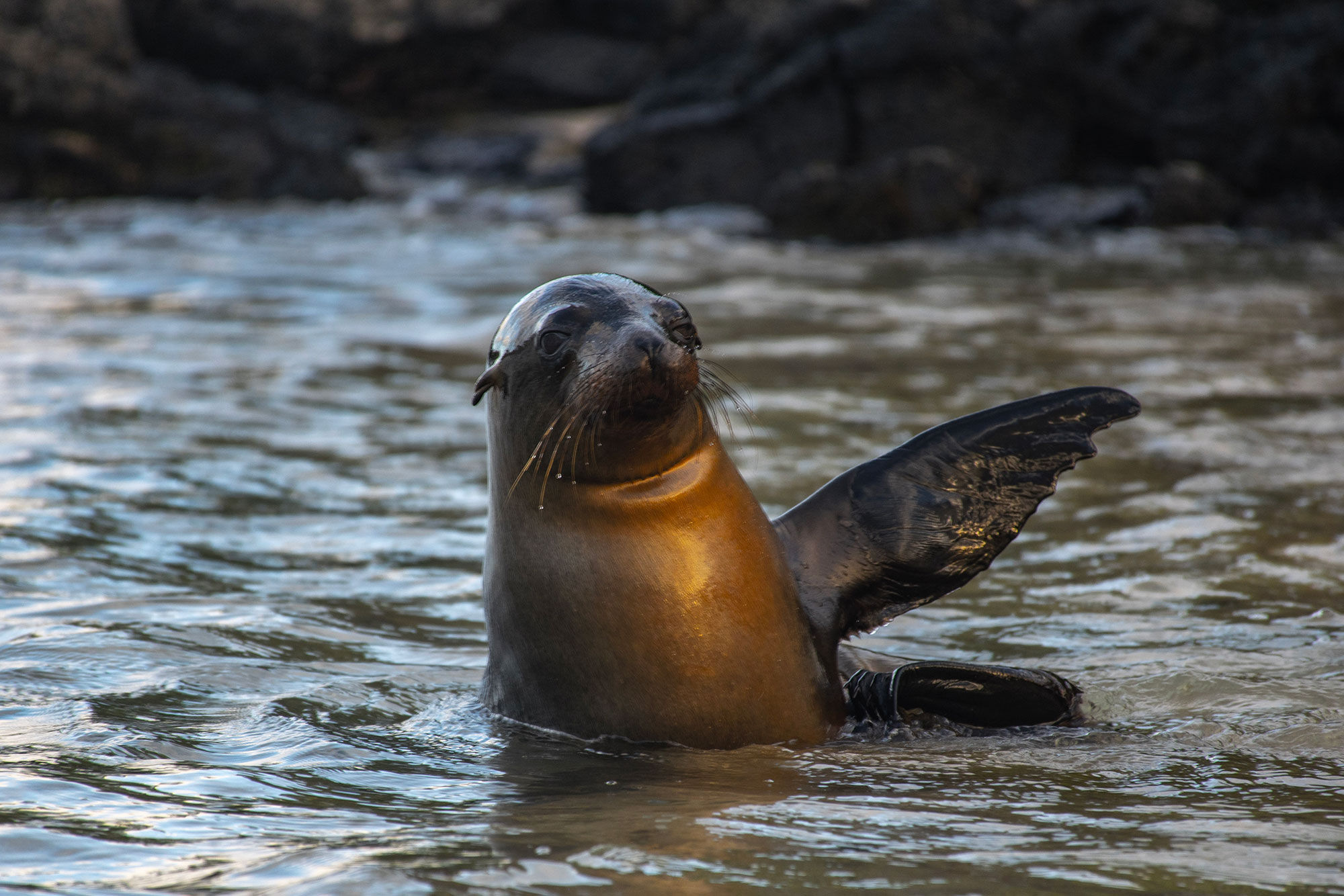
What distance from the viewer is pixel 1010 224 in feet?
59.7

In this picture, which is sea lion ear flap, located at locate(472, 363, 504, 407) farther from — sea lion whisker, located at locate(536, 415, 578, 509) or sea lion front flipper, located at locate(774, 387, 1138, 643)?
sea lion front flipper, located at locate(774, 387, 1138, 643)

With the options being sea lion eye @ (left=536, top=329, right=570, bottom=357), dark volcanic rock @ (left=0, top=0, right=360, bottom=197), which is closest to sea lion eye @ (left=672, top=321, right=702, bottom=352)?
sea lion eye @ (left=536, top=329, right=570, bottom=357)

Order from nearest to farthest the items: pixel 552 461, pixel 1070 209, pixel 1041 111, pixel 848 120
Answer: pixel 552 461, pixel 1070 209, pixel 848 120, pixel 1041 111

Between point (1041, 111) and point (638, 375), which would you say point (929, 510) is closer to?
point (638, 375)

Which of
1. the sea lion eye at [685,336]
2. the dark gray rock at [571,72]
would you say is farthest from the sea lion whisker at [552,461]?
the dark gray rock at [571,72]

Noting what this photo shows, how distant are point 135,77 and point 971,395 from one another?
20254 millimetres

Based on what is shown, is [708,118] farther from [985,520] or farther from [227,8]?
[985,520]

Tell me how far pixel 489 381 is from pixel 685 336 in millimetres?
498

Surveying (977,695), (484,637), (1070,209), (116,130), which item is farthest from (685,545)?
(116,130)

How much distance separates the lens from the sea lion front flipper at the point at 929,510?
383cm

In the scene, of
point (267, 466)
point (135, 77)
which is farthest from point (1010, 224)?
point (135, 77)

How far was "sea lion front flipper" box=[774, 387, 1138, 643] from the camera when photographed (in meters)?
3.83

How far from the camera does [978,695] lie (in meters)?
3.66

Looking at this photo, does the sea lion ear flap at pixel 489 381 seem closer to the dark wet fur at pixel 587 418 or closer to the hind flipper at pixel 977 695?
the dark wet fur at pixel 587 418
